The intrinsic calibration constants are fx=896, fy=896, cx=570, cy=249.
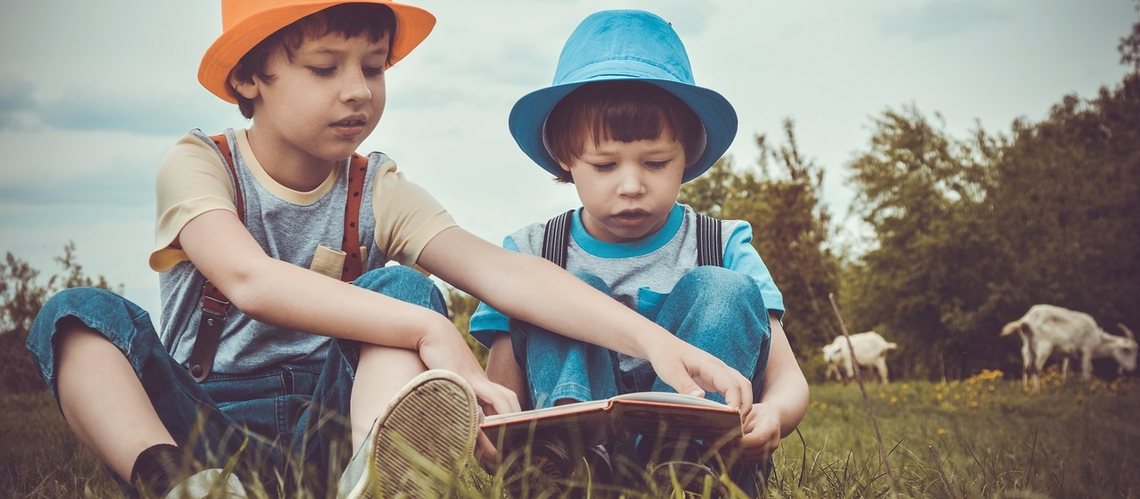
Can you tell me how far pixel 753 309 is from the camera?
2.10 m

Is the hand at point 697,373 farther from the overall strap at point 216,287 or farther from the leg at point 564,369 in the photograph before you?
the overall strap at point 216,287

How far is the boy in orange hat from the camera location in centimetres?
178

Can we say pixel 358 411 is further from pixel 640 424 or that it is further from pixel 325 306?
pixel 640 424

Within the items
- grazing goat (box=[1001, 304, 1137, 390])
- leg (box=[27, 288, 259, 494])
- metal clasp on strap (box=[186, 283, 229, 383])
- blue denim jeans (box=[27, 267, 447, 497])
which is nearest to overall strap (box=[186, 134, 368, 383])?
metal clasp on strap (box=[186, 283, 229, 383])

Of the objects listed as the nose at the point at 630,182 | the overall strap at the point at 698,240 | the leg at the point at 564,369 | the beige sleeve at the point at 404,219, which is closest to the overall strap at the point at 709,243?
the overall strap at the point at 698,240

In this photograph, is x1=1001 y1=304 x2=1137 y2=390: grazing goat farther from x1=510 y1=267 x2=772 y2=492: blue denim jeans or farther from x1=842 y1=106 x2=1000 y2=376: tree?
x1=510 y1=267 x2=772 y2=492: blue denim jeans

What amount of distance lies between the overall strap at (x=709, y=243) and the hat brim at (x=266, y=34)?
969 millimetres

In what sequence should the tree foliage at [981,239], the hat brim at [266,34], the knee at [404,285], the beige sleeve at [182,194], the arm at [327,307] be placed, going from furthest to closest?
the tree foliage at [981,239] → the hat brim at [266,34] → the beige sleeve at [182,194] → the knee at [404,285] → the arm at [327,307]

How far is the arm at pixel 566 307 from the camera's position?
1887 millimetres

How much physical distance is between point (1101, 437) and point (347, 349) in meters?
3.85

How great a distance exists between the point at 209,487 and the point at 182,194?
84cm

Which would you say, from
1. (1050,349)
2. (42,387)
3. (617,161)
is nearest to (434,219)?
(617,161)

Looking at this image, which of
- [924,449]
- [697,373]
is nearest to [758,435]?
[697,373]

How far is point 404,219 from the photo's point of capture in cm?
252
